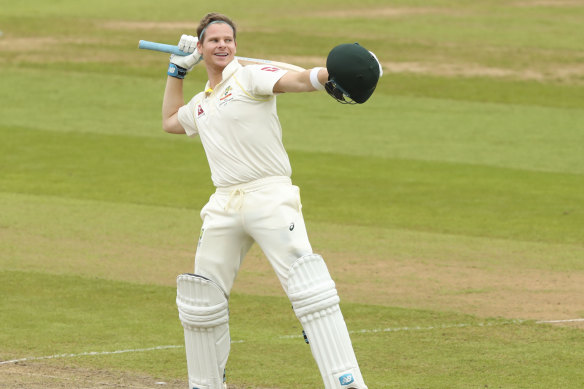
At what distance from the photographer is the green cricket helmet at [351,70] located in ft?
20.0

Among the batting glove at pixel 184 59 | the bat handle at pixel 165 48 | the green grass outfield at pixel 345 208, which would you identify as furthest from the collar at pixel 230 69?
the green grass outfield at pixel 345 208

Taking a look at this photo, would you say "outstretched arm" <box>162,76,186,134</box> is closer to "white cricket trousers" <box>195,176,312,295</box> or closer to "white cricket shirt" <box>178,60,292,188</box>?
"white cricket shirt" <box>178,60,292,188</box>

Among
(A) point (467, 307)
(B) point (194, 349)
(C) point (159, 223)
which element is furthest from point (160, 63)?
(B) point (194, 349)

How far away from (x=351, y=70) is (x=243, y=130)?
83cm

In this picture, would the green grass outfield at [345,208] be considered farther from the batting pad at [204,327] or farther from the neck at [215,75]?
the neck at [215,75]

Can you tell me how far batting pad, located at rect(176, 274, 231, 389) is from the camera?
22.0 feet

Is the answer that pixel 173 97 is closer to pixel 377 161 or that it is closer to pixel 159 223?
pixel 159 223

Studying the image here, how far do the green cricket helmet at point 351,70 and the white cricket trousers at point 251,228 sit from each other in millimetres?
776

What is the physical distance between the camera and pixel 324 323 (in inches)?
253

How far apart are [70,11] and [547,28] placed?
12.7 meters

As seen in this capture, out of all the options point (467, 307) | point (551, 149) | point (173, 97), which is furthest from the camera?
point (551, 149)

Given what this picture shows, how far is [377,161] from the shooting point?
16844 millimetres

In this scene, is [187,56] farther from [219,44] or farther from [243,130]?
[243,130]

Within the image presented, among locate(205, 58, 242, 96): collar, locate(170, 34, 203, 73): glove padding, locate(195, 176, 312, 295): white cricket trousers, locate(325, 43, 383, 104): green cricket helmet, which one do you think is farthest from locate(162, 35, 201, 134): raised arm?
locate(325, 43, 383, 104): green cricket helmet
